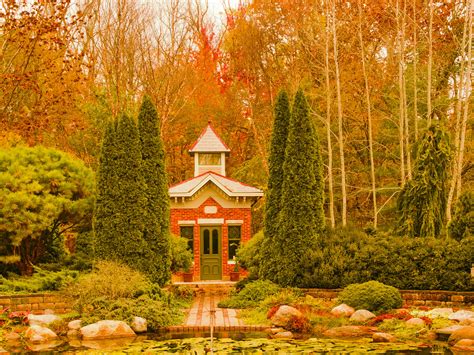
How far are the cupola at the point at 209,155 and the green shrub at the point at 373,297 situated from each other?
1338cm

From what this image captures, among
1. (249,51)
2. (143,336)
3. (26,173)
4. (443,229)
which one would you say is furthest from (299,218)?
(249,51)

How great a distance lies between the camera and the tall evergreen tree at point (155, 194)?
18711 millimetres

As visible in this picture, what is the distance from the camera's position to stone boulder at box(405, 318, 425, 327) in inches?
550

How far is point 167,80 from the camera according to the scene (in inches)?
1259

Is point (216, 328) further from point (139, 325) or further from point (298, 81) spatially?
point (298, 81)

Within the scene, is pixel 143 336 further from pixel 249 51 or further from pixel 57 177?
pixel 249 51

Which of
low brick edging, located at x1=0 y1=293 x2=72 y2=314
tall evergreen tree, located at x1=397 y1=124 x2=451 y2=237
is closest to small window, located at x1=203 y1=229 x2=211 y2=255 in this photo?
tall evergreen tree, located at x1=397 y1=124 x2=451 y2=237

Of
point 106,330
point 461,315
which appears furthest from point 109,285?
point 461,315

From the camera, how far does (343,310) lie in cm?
1534

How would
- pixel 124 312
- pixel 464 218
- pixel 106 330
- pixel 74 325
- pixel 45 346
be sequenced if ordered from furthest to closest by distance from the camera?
pixel 464 218, pixel 124 312, pixel 74 325, pixel 106 330, pixel 45 346

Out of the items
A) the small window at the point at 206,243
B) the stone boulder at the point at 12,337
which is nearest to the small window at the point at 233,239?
the small window at the point at 206,243

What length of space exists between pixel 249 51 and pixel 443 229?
15.3 m

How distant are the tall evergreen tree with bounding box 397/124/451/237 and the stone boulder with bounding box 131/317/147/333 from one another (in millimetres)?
8570

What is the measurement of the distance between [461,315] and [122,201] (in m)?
9.53
